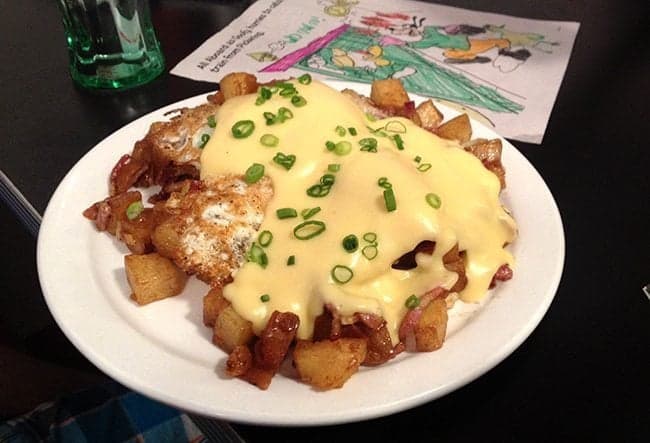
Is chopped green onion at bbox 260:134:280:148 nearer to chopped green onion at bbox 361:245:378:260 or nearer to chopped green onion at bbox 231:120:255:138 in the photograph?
chopped green onion at bbox 231:120:255:138

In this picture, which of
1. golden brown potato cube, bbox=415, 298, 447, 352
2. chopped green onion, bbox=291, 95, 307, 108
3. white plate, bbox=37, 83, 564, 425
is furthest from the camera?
chopped green onion, bbox=291, 95, 307, 108

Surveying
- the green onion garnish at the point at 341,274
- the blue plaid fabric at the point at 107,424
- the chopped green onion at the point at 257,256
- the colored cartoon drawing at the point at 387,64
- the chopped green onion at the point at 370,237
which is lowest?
the blue plaid fabric at the point at 107,424

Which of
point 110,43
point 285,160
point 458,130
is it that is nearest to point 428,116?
point 458,130

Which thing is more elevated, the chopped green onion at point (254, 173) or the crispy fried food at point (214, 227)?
the chopped green onion at point (254, 173)

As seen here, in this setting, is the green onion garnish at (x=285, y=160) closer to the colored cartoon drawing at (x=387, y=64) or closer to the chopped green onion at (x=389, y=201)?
the chopped green onion at (x=389, y=201)

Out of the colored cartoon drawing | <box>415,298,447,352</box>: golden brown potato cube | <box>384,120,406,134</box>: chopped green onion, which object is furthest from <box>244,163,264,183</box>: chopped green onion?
the colored cartoon drawing

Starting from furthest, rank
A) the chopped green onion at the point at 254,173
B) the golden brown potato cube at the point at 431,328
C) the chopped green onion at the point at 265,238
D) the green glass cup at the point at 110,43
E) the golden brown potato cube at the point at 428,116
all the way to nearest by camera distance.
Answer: the green glass cup at the point at 110,43 → the golden brown potato cube at the point at 428,116 → the chopped green onion at the point at 254,173 → the chopped green onion at the point at 265,238 → the golden brown potato cube at the point at 431,328

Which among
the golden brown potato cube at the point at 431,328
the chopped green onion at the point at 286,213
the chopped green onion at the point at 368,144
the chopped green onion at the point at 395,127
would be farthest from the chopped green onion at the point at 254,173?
the golden brown potato cube at the point at 431,328

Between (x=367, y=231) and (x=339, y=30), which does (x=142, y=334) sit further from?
(x=339, y=30)
